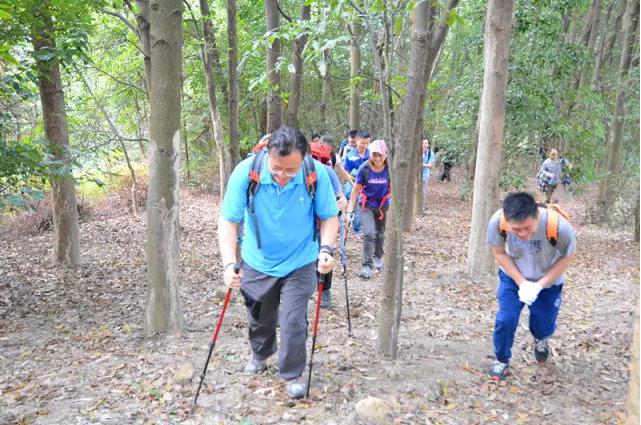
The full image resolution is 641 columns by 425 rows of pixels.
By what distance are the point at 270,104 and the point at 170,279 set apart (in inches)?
150

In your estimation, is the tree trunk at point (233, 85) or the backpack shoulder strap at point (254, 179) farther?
the tree trunk at point (233, 85)

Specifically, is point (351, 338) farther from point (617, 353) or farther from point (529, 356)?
point (617, 353)

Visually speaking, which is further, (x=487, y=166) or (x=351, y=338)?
(x=487, y=166)

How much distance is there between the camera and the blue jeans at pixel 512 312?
13.6ft

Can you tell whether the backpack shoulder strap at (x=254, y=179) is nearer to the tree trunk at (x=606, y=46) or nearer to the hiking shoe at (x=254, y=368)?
the hiking shoe at (x=254, y=368)

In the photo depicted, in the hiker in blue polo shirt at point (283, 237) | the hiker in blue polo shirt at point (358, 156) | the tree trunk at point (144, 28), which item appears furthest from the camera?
the hiker in blue polo shirt at point (358, 156)

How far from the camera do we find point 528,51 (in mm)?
11281

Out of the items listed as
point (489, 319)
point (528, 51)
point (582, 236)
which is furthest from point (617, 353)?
point (528, 51)

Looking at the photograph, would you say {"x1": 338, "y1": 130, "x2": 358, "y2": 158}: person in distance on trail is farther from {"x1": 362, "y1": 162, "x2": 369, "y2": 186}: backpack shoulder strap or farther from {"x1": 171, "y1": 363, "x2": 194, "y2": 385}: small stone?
{"x1": 171, "y1": 363, "x2": 194, "y2": 385}: small stone

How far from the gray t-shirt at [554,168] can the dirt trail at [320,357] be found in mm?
6690

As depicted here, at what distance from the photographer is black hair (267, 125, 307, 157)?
3.34 m

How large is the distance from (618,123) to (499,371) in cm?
1133

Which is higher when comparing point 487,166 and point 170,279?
point 487,166

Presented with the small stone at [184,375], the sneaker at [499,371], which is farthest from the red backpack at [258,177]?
the sneaker at [499,371]
